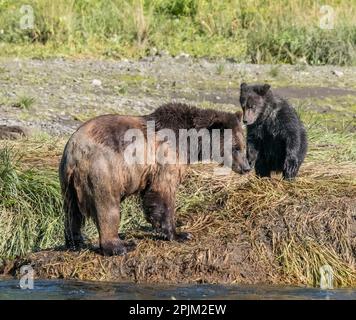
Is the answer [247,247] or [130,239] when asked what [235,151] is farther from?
[130,239]

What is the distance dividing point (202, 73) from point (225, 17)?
3996mm

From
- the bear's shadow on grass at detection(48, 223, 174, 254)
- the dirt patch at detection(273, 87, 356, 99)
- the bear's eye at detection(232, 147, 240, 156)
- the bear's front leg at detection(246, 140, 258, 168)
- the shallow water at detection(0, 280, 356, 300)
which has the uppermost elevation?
the bear's eye at detection(232, 147, 240, 156)

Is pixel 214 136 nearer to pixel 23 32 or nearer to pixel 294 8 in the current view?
pixel 23 32

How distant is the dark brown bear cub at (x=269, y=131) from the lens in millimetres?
11820

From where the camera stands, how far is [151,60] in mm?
20344

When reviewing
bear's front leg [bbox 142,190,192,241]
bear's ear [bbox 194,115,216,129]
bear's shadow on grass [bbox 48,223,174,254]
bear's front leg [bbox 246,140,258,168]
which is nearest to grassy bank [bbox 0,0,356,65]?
bear's front leg [bbox 246,140,258,168]

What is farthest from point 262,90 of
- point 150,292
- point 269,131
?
point 150,292

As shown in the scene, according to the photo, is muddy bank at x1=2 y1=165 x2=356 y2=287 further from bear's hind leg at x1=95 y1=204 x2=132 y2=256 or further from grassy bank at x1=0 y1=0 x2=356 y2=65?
grassy bank at x1=0 y1=0 x2=356 y2=65

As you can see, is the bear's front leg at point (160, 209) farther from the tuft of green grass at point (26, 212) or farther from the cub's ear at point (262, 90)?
the cub's ear at point (262, 90)

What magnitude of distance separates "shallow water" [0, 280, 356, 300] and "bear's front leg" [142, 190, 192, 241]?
54cm

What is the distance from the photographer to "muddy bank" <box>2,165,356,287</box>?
10.0 meters

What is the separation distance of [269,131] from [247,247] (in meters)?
→ 2.09

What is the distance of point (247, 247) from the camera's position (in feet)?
33.7
